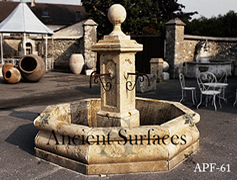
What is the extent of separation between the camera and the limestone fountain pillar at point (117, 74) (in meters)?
3.92

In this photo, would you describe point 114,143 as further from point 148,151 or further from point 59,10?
point 59,10

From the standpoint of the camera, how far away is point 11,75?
426 inches

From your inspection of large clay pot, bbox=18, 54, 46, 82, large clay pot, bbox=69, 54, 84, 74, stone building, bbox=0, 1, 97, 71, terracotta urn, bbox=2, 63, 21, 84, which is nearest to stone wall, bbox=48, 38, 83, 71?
stone building, bbox=0, 1, 97, 71

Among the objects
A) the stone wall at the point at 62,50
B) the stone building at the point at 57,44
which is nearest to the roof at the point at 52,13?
the stone building at the point at 57,44

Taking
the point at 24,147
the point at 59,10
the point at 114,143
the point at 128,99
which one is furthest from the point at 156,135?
the point at 59,10

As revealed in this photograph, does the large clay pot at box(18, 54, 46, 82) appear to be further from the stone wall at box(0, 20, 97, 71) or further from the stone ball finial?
the stone ball finial

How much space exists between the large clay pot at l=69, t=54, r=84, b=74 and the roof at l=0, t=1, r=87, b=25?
567 inches

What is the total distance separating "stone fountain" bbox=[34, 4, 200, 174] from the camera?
3.24 meters

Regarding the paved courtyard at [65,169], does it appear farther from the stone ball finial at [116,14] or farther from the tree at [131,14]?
the tree at [131,14]

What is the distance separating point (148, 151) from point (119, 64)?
52.4 inches

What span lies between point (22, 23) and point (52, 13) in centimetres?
1582

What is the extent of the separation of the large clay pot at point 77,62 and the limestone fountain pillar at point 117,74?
35.3 ft

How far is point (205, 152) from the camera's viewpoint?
3941mm

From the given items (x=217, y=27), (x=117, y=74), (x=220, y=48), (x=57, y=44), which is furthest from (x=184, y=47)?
(x=117, y=74)
